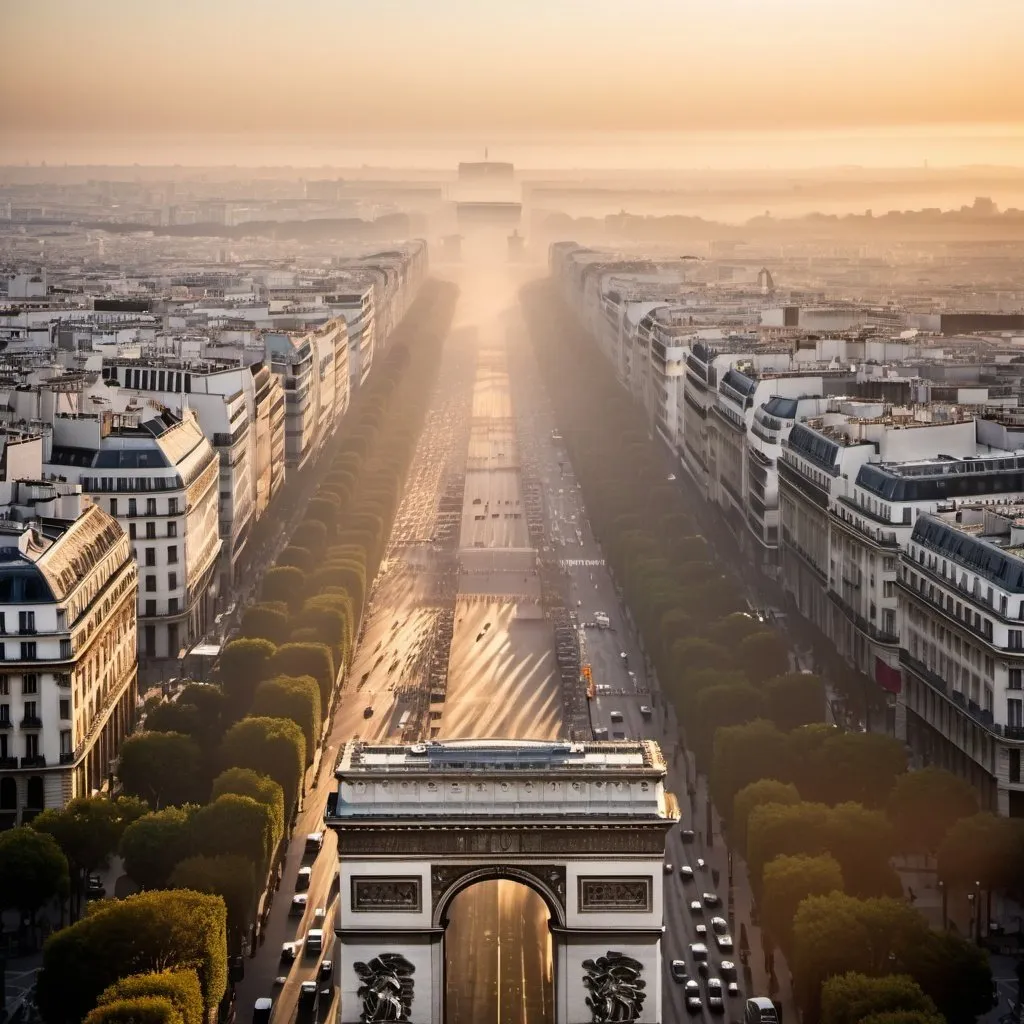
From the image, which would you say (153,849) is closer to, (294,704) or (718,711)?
(294,704)

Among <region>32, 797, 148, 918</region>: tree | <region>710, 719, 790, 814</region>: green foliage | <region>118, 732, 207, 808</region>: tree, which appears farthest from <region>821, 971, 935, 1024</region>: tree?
<region>118, 732, 207, 808</region>: tree

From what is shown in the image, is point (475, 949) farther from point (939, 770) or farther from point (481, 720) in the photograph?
point (481, 720)

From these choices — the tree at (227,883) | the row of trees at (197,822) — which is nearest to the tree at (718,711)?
the row of trees at (197,822)

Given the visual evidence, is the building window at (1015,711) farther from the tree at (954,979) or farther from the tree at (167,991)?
the tree at (167,991)

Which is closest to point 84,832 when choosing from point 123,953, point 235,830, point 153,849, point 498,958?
point 153,849

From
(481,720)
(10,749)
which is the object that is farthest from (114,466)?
(10,749)

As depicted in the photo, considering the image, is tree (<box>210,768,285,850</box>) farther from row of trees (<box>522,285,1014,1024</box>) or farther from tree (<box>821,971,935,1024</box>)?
tree (<box>821,971,935,1024</box>)
